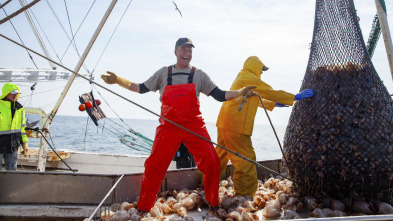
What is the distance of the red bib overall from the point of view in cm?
328

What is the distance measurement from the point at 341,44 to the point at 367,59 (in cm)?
34

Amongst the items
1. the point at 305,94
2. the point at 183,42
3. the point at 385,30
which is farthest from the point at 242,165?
the point at 385,30

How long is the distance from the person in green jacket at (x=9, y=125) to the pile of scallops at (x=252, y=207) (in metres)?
2.95

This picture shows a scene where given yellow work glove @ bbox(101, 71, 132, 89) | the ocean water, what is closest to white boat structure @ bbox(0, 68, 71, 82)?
the ocean water

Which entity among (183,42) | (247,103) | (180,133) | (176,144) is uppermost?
(183,42)

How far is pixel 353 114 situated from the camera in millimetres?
2998

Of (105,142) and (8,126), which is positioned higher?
(8,126)

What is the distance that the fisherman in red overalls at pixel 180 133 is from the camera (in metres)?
3.29

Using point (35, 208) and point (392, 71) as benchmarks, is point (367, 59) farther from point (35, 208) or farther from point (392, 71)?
point (35, 208)

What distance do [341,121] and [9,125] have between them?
5.17 m

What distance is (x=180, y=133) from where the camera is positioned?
332cm

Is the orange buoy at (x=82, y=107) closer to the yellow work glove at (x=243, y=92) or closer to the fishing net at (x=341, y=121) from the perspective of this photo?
the yellow work glove at (x=243, y=92)

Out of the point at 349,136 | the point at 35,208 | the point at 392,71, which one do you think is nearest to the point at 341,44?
the point at 392,71

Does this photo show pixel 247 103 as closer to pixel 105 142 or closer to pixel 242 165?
pixel 242 165
